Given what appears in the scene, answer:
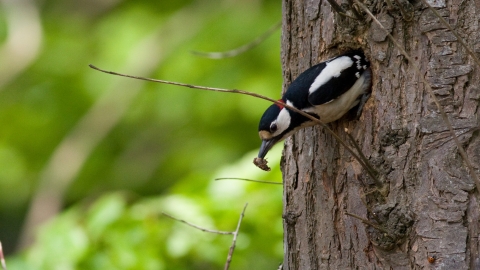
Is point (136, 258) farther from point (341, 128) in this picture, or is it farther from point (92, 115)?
point (92, 115)

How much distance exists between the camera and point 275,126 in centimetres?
314

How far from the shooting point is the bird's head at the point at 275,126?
10.1ft

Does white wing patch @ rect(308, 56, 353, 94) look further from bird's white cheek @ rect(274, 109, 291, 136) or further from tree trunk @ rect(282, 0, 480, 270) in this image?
bird's white cheek @ rect(274, 109, 291, 136)

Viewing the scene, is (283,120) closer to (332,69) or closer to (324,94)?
(324,94)

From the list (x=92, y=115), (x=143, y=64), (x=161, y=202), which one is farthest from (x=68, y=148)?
(x=161, y=202)

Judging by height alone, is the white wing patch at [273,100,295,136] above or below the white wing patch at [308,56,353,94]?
below

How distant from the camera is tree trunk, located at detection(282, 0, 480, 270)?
91.1 inches

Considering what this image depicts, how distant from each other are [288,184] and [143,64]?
465 cm

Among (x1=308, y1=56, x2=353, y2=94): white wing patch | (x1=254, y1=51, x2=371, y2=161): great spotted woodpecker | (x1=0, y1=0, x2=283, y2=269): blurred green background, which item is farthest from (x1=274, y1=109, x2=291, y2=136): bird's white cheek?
(x1=0, y1=0, x2=283, y2=269): blurred green background

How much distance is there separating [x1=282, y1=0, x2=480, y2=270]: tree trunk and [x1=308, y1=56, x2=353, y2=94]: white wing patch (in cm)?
5

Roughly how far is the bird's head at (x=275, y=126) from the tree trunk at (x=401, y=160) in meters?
0.21

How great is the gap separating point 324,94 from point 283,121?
0.25 meters

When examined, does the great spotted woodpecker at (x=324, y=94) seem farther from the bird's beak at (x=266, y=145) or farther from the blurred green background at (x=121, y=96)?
the blurred green background at (x=121, y=96)

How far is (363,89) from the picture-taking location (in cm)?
283
